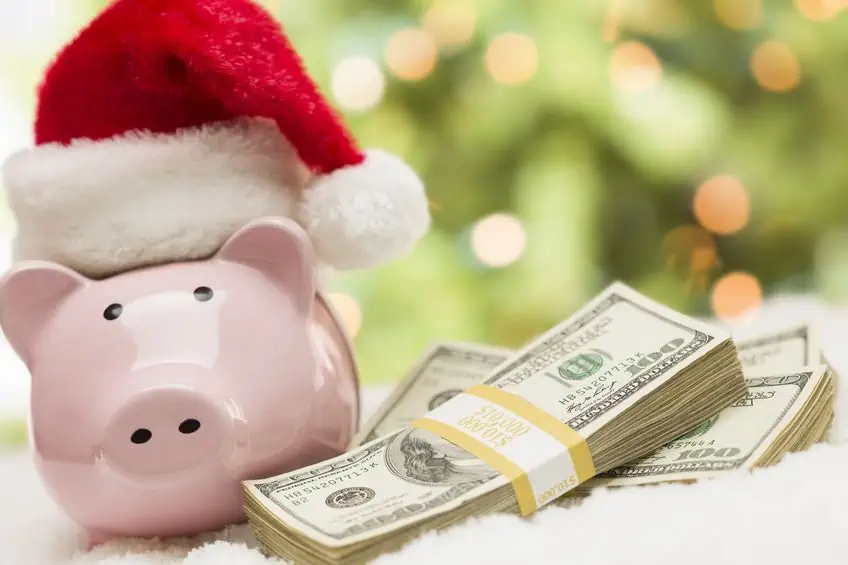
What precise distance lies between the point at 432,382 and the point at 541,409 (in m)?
0.22

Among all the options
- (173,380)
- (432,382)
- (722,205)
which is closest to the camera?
(173,380)

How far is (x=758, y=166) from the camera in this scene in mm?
1452

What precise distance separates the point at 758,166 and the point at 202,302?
1110mm

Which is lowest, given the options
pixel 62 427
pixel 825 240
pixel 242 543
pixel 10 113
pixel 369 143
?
pixel 825 240

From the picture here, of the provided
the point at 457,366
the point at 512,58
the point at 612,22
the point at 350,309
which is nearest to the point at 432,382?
the point at 457,366

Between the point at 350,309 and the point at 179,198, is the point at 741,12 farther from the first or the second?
the point at 179,198

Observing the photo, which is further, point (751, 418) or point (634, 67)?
point (634, 67)

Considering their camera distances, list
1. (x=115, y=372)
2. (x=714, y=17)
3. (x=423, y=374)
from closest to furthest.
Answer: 1. (x=115, y=372)
2. (x=423, y=374)
3. (x=714, y=17)

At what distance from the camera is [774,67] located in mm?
1447

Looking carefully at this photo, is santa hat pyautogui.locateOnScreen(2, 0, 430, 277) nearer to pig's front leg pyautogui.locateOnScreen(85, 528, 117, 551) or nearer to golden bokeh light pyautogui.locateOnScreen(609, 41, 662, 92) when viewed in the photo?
pig's front leg pyautogui.locateOnScreen(85, 528, 117, 551)

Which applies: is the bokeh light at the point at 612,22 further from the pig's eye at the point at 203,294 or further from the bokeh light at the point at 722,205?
the pig's eye at the point at 203,294

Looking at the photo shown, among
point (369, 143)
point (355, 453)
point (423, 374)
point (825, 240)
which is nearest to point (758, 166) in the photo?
point (825, 240)

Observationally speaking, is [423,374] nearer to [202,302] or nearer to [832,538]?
[202,302]

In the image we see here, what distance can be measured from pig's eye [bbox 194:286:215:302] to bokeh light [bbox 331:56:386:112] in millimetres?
783
